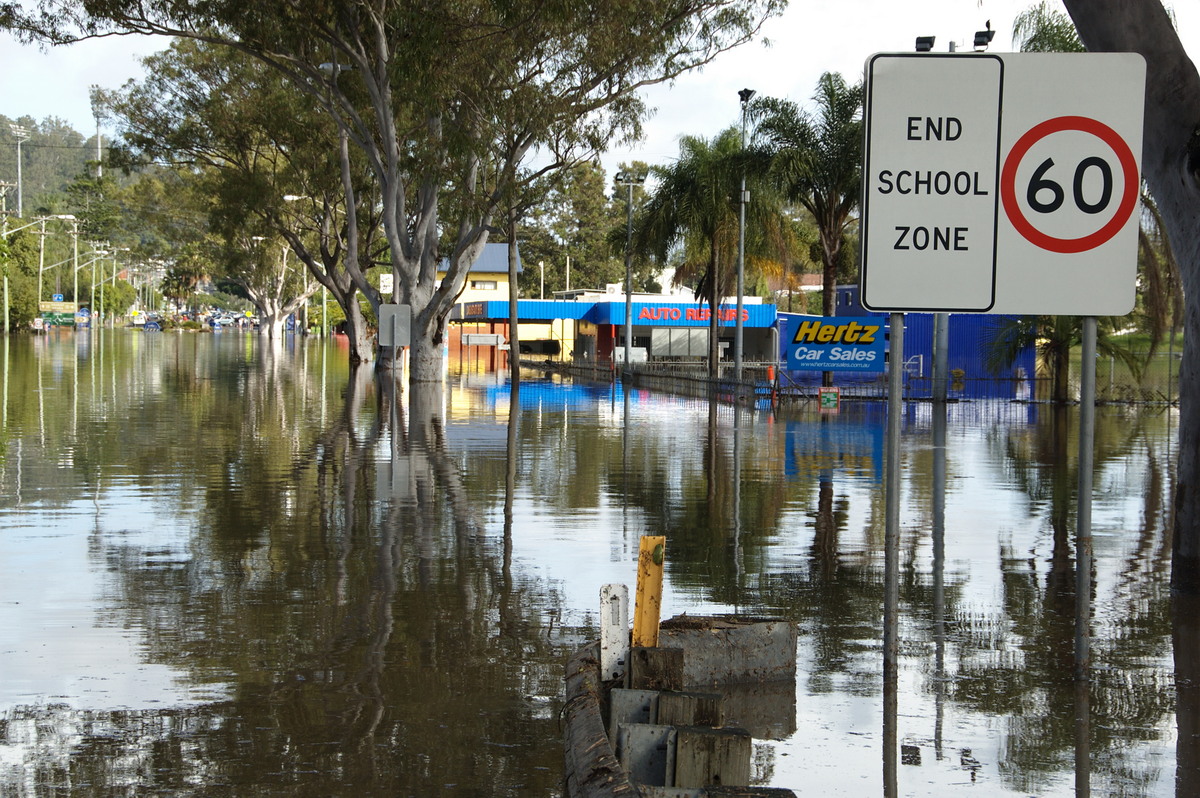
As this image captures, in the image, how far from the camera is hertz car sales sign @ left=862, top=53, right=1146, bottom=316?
6863mm

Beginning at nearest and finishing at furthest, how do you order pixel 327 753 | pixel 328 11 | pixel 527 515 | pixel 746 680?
pixel 327 753 → pixel 746 680 → pixel 527 515 → pixel 328 11

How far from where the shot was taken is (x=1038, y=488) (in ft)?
54.7

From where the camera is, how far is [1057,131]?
22.8ft

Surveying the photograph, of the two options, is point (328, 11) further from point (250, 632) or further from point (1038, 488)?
point (250, 632)

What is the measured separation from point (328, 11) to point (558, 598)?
28.2m

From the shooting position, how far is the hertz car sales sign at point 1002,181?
6.86 metres

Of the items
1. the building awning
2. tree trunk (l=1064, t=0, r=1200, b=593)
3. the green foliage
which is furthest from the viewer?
the building awning

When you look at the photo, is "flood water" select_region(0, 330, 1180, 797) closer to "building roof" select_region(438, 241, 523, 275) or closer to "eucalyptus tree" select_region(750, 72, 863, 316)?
"eucalyptus tree" select_region(750, 72, 863, 316)

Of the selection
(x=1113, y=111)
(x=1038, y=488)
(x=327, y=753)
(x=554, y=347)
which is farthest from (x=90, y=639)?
(x=554, y=347)

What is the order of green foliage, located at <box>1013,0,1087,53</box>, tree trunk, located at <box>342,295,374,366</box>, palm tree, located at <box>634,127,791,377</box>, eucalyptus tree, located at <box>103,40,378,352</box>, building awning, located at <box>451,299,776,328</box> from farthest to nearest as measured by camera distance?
building awning, located at <box>451,299,776,328</box>, tree trunk, located at <box>342,295,374,366</box>, eucalyptus tree, located at <box>103,40,378,352</box>, palm tree, located at <box>634,127,791,377</box>, green foliage, located at <box>1013,0,1087,53</box>

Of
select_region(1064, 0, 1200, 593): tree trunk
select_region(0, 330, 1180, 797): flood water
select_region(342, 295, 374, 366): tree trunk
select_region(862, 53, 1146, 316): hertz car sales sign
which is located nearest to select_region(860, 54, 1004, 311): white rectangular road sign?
select_region(862, 53, 1146, 316): hertz car sales sign

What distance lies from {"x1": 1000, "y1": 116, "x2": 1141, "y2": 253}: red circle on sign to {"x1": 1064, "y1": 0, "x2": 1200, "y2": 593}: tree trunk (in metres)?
2.82

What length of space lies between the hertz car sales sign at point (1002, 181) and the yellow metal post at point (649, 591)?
169 centimetres

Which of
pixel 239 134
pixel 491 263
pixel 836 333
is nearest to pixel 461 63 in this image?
pixel 836 333
